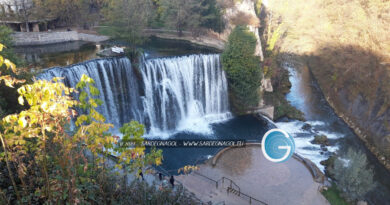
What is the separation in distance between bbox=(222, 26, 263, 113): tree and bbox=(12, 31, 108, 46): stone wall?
47.9 feet

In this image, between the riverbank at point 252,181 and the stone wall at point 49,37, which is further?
the stone wall at point 49,37

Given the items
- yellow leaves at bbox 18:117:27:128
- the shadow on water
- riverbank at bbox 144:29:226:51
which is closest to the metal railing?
the shadow on water

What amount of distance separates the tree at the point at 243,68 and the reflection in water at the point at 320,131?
345cm

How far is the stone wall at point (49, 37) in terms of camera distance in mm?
29703

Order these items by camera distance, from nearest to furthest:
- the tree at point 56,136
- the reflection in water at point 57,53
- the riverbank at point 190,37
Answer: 1. the tree at point 56,136
2. the reflection in water at point 57,53
3. the riverbank at point 190,37

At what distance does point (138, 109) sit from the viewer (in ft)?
72.8

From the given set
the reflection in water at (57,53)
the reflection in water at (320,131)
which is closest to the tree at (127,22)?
the reflection in water at (57,53)

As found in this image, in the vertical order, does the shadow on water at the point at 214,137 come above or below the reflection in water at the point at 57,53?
below

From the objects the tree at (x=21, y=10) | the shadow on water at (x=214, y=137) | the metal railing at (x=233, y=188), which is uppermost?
the tree at (x=21, y=10)

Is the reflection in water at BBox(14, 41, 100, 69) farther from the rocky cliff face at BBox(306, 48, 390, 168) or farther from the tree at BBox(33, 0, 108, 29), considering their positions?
the rocky cliff face at BBox(306, 48, 390, 168)

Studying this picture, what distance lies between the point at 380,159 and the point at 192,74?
1462 cm

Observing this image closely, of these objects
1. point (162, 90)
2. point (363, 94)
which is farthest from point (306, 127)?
point (162, 90)

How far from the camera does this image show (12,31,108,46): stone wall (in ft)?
97.5

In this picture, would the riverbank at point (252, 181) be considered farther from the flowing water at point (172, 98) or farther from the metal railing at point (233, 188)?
the flowing water at point (172, 98)
